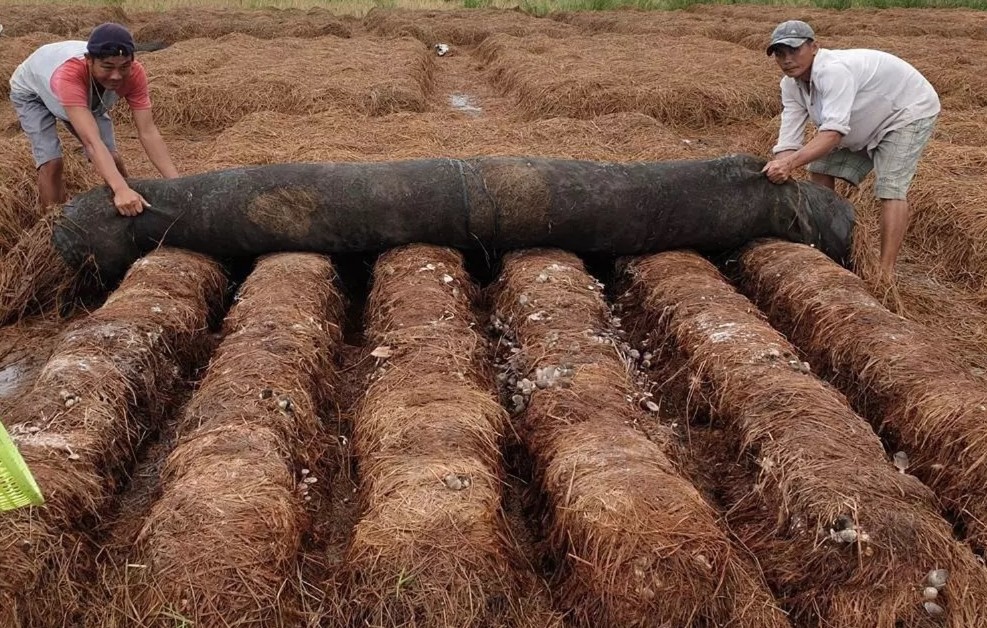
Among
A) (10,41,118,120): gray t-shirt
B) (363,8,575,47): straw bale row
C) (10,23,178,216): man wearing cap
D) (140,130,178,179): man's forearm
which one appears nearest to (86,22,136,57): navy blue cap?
(10,23,178,216): man wearing cap

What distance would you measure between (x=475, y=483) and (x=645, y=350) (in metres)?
1.87

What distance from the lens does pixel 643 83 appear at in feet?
35.1

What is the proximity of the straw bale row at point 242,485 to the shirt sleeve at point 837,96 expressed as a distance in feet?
11.0

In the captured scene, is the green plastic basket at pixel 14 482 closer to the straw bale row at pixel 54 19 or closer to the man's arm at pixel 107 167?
the man's arm at pixel 107 167

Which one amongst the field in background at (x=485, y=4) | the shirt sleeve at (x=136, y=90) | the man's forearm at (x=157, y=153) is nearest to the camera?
the shirt sleeve at (x=136, y=90)

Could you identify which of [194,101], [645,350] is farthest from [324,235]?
[194,101]

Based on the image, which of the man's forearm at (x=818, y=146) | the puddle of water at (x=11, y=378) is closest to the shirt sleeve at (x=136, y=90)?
the puddle of water at (x=11, y=378)

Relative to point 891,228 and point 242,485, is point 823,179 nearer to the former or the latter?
point 891,228

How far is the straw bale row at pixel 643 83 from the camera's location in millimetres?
10133

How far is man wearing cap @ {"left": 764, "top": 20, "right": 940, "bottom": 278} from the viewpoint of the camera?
15.8 ft

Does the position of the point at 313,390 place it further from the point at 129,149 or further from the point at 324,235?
the point at 129,149

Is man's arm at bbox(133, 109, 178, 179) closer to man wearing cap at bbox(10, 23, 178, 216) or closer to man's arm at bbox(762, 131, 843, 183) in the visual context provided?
man wearing cap at bbox(10, 23, 178, 216)

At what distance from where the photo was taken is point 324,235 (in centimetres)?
474

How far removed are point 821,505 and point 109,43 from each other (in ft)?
14.4
